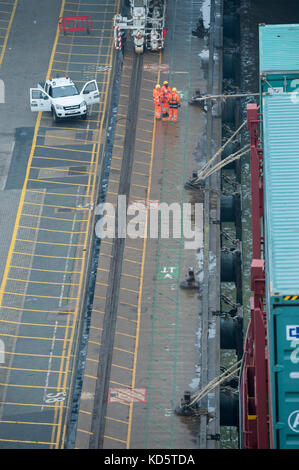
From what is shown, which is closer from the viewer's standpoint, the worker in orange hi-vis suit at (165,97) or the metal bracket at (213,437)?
the metal bracket at (213,437)

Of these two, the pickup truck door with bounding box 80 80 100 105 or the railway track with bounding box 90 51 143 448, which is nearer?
the railway track with bounding box 90 51 143 448

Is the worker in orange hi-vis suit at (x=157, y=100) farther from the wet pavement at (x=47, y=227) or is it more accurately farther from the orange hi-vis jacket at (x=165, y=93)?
the wet pavement at (x=47, y=227)

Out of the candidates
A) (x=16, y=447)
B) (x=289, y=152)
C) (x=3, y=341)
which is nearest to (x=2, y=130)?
(x=3, y=341)

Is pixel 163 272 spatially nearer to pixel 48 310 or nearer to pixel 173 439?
pixel 48 310

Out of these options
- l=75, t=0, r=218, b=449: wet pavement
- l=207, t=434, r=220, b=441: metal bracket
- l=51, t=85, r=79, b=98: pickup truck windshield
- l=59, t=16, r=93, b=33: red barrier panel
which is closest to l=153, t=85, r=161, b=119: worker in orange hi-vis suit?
l=75, t=0, r=218, b=449: wet pavement

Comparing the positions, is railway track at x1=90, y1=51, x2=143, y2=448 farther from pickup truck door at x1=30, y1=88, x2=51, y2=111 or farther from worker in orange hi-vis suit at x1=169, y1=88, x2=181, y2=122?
pickup truck door at x1=30, y1=88, x2=51, y2=111

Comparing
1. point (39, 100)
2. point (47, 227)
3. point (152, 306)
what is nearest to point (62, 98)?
point (39, 100)

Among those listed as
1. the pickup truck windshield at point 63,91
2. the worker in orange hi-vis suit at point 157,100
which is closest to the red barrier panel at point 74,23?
the pickup truck windshield at point 63,91
